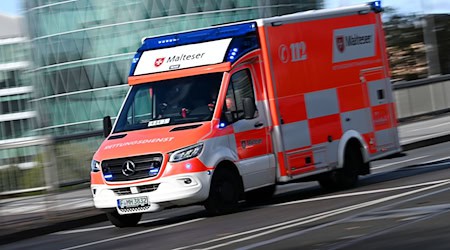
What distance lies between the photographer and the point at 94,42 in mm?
69062

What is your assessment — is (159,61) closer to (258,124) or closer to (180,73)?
(180,73)

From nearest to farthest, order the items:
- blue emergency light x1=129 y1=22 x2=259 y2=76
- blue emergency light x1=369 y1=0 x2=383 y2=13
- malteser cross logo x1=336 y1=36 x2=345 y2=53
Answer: blue emergency light x1=129 y1=22 x2=259 y2=76 < malteser cross logo x1=336 y1=36 x2=345 y2=53 < blue emergency light x1=369 y1=0 x2=383 y2=13

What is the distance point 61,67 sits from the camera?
6869 centimetres

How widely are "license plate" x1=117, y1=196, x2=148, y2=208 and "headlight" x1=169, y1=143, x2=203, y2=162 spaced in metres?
0.66

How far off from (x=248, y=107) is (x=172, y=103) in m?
1.06

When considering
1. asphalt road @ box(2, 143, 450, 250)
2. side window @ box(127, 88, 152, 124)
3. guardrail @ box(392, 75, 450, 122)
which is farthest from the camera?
guardrail @ box(392, 75, 450, 122)

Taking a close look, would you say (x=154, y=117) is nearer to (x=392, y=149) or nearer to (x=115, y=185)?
(x=115, y=185)

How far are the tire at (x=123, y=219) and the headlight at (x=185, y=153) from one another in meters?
1.48

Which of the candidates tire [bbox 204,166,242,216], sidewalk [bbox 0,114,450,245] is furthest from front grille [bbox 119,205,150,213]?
sidewalk [bbox 0,114,450,245]

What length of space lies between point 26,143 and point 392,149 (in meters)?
→ 6.02

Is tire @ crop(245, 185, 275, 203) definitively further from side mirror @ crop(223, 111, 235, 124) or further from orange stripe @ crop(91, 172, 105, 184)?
orange stripe @ crop(91, 172, 105, 184)

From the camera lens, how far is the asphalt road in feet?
32.9

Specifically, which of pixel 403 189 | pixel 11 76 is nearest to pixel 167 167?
pixel 403 189

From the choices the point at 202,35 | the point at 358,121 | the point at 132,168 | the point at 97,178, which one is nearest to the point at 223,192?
the point at 132,168
